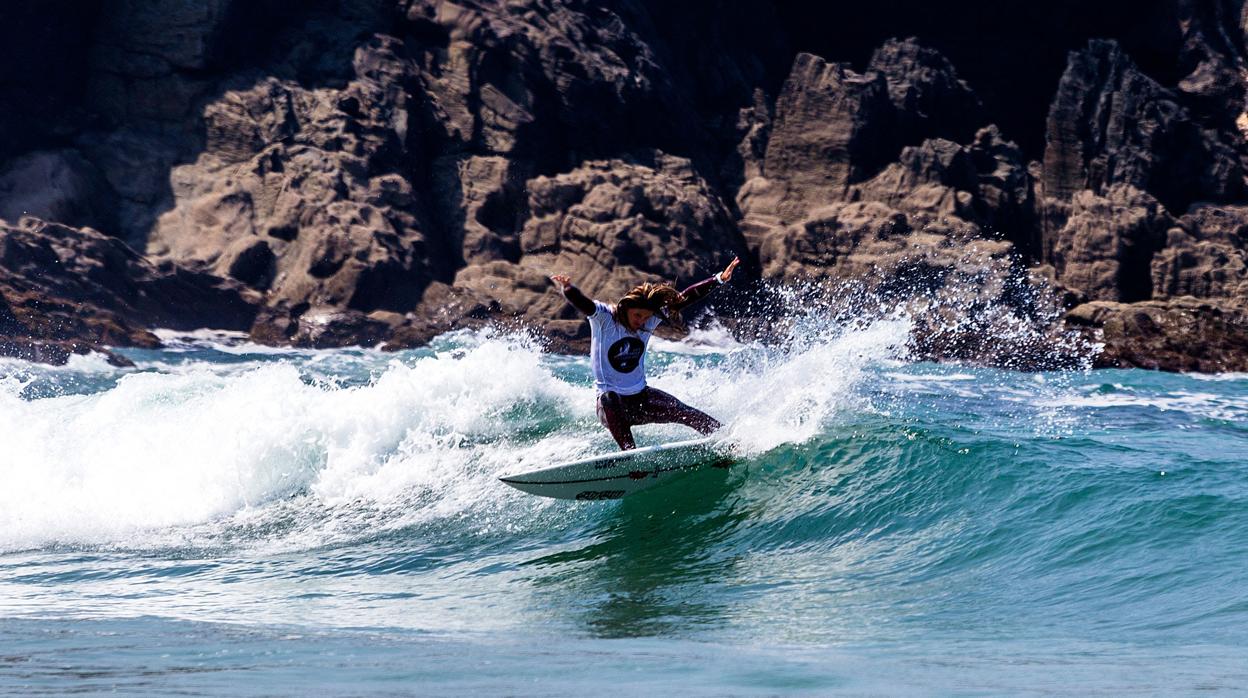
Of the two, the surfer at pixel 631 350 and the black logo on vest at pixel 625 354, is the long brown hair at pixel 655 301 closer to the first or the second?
the surfer at pixel 631 350

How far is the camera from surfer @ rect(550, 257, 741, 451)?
8.82m

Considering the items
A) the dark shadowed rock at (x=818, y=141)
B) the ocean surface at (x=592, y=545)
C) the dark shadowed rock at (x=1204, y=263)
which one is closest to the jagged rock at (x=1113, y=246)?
the dark shadowed rock at (x=1204, y=263)

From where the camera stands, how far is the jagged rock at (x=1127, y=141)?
4578 cm

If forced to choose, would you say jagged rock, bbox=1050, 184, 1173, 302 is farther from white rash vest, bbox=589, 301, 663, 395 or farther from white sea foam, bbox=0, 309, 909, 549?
white rash vest, bbox=589, 301, 663, 395

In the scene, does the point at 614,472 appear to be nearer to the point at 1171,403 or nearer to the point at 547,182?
the point at 1171,403

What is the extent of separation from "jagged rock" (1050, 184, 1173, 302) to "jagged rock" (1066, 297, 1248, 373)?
204 inches

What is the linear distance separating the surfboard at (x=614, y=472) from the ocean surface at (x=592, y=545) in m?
0.26

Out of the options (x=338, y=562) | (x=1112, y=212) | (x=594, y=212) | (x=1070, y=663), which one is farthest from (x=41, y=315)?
(x=1112, y=212)

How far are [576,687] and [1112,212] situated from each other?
4318 centimetres

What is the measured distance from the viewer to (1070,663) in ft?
17.7

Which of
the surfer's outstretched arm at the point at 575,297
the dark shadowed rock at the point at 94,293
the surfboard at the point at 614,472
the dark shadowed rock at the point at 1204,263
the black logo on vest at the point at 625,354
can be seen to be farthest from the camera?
the dark shadowed rock at the point at 1204,263

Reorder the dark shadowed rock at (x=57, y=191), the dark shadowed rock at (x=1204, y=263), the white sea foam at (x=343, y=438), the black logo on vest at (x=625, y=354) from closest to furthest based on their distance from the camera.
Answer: the black logo on vest at (x=625, y=354) → the white sea foam at (x=343, y=438) → the dark shadowed rock at (x=57, y=191) → the dark shadowed rock at (x=1204, y=263)

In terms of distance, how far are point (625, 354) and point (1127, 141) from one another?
42330 millimetres

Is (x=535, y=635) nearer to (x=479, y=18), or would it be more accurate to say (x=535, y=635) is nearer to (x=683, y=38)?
(x=479, y=18)
